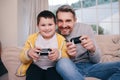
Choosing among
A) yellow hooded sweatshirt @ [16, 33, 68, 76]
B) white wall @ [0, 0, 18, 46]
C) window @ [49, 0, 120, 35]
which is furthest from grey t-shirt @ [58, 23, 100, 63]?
window @ [49, 0, 120, 35]

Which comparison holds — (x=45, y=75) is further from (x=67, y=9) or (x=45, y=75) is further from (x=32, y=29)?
(x=32, y=29)

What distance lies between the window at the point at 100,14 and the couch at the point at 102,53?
2.95ft

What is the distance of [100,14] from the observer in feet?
11.1

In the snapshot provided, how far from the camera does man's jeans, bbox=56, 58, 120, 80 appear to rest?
120cm

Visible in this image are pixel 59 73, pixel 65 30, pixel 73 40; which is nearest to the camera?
pixel 59 73

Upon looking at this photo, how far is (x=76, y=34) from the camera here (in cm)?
156

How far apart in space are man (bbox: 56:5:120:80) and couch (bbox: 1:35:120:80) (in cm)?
9

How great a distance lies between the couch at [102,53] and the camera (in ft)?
5.10

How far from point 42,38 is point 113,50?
109 centimetres

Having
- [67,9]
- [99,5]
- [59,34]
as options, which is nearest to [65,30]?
[59,34]

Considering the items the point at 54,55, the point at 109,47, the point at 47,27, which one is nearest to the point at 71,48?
the point at 54,55

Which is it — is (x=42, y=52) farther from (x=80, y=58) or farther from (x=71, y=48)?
(x=80, y=58)

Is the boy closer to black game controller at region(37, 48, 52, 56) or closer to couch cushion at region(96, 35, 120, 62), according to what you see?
black game controller at region(37, 48, 52, 56)

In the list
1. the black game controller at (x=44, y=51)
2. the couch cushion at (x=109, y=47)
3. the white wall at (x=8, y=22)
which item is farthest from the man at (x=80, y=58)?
the white wall at (x=8, y=22)
